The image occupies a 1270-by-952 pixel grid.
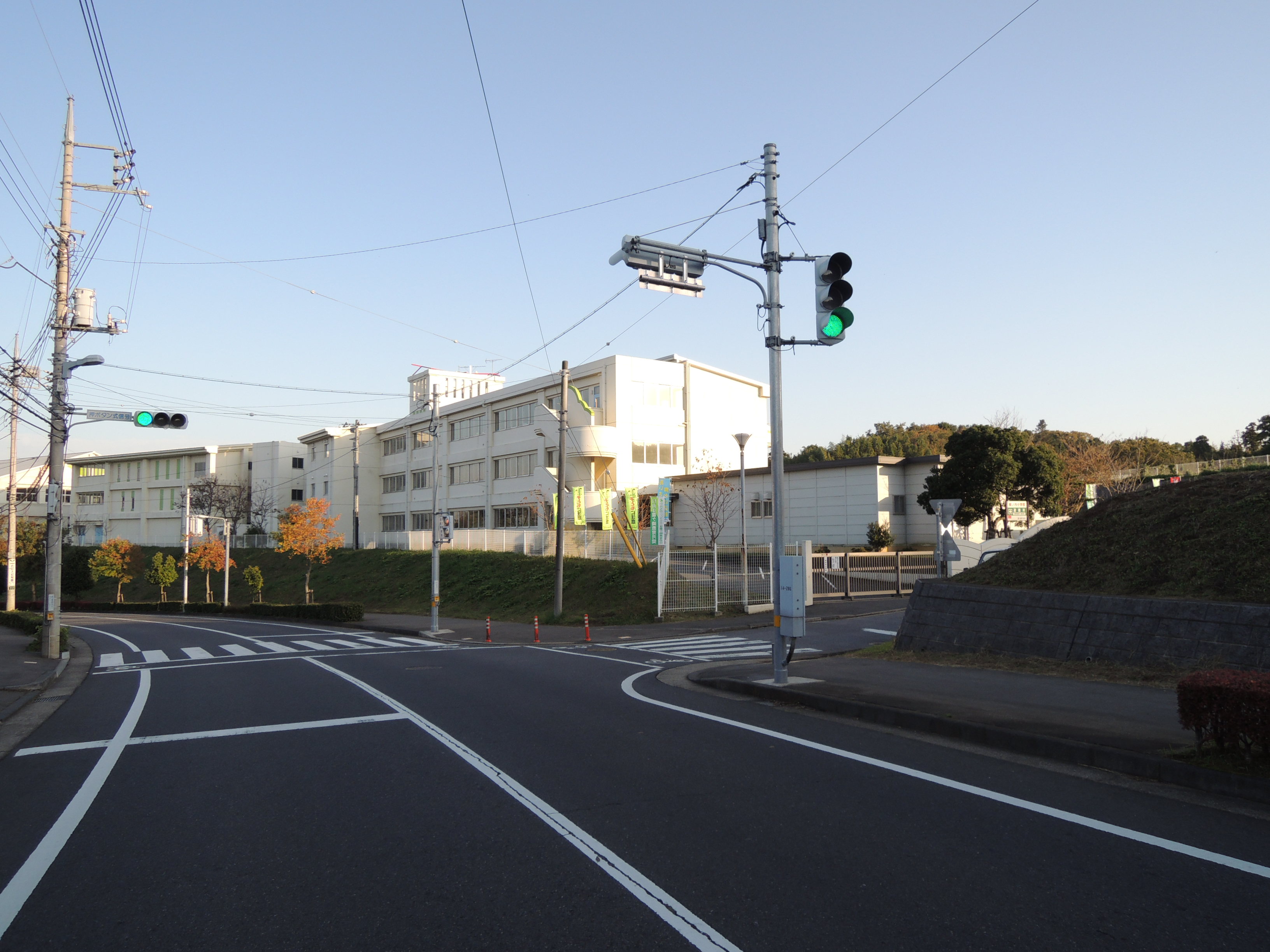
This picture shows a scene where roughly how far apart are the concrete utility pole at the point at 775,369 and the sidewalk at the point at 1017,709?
66 cm

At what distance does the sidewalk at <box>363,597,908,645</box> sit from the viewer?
23.6 metres

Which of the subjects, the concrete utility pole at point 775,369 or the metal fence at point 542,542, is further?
the metal fence at point 542,542

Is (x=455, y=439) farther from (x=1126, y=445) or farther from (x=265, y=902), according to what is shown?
(x=265, y=902)

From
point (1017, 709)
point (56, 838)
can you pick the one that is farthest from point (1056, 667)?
point (56, 838)

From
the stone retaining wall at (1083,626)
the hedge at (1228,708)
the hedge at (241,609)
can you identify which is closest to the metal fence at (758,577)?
the stone retaining wall at (1083,626)

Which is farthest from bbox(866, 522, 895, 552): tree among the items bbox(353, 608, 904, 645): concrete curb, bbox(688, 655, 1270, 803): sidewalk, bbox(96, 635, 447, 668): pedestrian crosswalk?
bbox(688, 655, 1270, 803): sidewalk

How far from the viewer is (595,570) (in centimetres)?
3400

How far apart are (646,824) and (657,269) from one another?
7.98m

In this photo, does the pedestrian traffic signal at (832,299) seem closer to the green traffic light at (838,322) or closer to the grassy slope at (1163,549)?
the green traffic light at (838,322)

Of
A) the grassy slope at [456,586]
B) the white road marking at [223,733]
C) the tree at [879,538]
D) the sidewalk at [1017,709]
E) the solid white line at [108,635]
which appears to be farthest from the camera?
the tree at [879,538]

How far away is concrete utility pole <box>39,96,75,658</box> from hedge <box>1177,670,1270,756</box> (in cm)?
2200

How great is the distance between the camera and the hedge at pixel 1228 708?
246 inches

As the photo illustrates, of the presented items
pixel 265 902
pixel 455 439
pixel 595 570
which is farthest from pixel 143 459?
pixel 265 902

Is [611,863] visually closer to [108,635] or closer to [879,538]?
[108,635]
